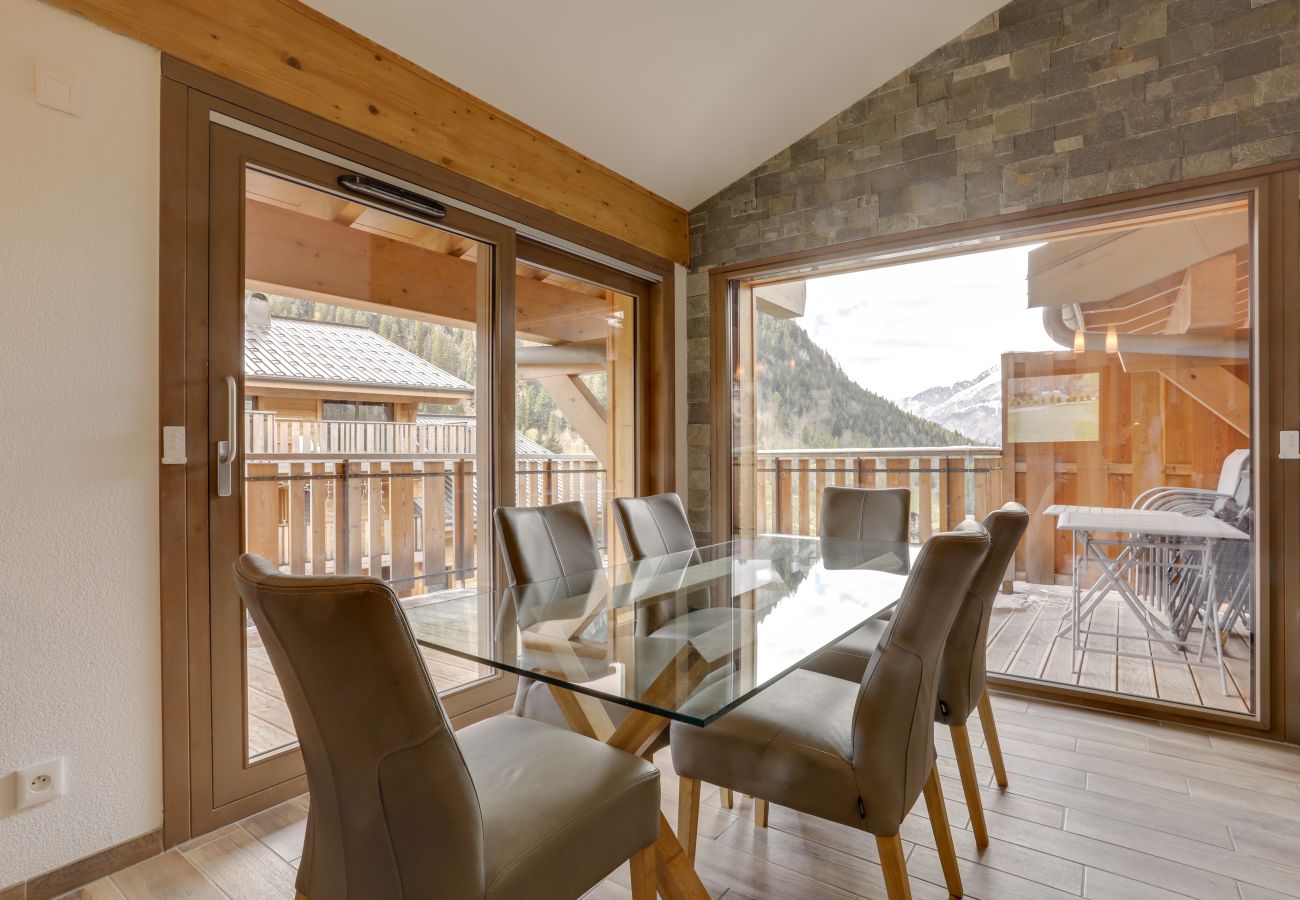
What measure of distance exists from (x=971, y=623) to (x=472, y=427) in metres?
2.04

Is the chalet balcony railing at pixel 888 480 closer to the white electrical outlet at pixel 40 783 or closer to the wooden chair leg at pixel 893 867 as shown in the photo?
the wooden chair leg at pixel 893 867

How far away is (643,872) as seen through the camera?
4.32 ft

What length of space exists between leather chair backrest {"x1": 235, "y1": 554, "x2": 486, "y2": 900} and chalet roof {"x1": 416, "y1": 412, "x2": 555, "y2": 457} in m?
1.79

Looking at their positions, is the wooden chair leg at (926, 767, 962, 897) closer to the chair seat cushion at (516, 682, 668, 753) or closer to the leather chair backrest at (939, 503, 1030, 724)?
the leather chair backrest at (939, 503, 1030, 724)

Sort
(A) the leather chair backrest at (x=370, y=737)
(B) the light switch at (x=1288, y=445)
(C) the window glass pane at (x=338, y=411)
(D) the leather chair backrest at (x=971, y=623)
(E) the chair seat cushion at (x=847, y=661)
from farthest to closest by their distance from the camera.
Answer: (B) the light switch at (x=1288, y=445)
(C) the window glass pane at (x=338, y=411)
(E) the chair seat cushion at (x=847, y=661)
(D) the leather chair backrest at (x=971, y=623)
(A) the leather chair backrest at (x=370, y=737)

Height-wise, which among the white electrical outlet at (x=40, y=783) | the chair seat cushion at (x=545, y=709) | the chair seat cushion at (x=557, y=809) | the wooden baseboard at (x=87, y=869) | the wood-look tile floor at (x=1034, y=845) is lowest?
the wood-look tile floor at (x=1034, y=845)

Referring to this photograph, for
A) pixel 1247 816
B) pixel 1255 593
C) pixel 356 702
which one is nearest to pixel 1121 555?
pixel 1255 593

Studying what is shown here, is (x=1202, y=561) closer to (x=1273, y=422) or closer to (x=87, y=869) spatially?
(x=1273, y=422)

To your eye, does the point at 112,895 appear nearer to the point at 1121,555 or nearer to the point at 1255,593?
the point at 1121,555

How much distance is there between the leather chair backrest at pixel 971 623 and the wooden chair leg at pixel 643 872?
39.0 inches

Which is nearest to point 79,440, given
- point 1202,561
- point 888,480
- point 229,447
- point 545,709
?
point 229,447

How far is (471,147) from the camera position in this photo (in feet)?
9.20

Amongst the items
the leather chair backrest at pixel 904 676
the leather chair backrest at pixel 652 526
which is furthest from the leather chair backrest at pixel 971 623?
the leather chair backrest at pixel 652 526

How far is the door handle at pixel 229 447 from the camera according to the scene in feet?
6.61
